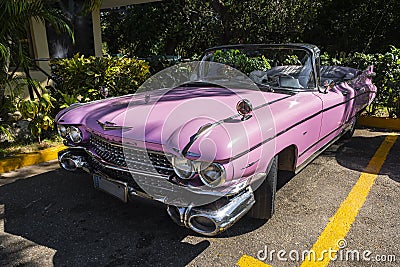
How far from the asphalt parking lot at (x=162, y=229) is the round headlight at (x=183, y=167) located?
372mm

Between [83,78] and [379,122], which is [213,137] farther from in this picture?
[379,122]

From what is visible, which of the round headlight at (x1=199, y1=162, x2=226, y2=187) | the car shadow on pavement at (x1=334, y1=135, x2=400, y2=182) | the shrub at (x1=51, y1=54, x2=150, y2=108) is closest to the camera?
the round headlight at (x1=199, y1=162, x2=226, y2=187)

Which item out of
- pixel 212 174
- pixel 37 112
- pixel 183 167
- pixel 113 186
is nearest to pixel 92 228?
pixel 113 186

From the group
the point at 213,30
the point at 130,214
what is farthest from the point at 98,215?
the point at 213,30

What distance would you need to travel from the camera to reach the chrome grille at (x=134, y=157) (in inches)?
99.6

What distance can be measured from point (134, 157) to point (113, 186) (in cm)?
36

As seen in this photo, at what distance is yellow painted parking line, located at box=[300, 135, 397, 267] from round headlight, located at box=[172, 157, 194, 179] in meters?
1.14

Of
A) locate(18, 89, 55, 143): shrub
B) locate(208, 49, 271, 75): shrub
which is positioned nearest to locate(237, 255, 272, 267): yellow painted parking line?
locate(208, 49, 271, 75): shrub

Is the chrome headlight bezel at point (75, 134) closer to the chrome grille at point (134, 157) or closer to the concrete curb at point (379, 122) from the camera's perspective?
the chrome grille at point (134, 157)

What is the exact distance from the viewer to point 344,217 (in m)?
3.17

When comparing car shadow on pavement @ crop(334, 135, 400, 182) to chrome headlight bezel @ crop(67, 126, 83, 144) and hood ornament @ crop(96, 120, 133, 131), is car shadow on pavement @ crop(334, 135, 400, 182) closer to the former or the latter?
hood ornament @ crop(96, 120, 133, 131)

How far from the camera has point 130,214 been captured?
10.7 ft

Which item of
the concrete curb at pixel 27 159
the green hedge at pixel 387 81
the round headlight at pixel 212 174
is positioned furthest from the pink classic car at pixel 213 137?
the green hedge at pixel 387 81

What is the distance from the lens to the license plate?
8.88 feet
